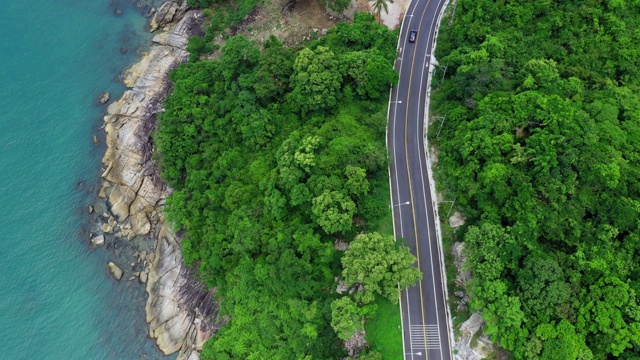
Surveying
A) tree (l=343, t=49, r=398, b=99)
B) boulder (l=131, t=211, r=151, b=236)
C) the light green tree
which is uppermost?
the light green tree

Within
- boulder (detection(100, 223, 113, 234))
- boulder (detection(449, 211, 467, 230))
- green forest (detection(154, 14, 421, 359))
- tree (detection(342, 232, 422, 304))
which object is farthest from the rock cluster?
boulder (detection(100, 223, 113, 234))

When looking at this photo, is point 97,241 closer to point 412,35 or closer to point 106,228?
point 106,228

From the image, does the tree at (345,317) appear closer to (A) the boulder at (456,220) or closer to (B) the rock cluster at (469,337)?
(B) the rock cluster at (469,337)

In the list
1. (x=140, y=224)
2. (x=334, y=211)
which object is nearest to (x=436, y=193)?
(x=334, y=211)

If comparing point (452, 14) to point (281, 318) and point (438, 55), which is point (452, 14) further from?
point (281, 318)

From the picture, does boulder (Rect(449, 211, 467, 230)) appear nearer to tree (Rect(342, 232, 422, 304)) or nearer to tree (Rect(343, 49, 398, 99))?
tree (Rect(342, 232, 422, 304))
